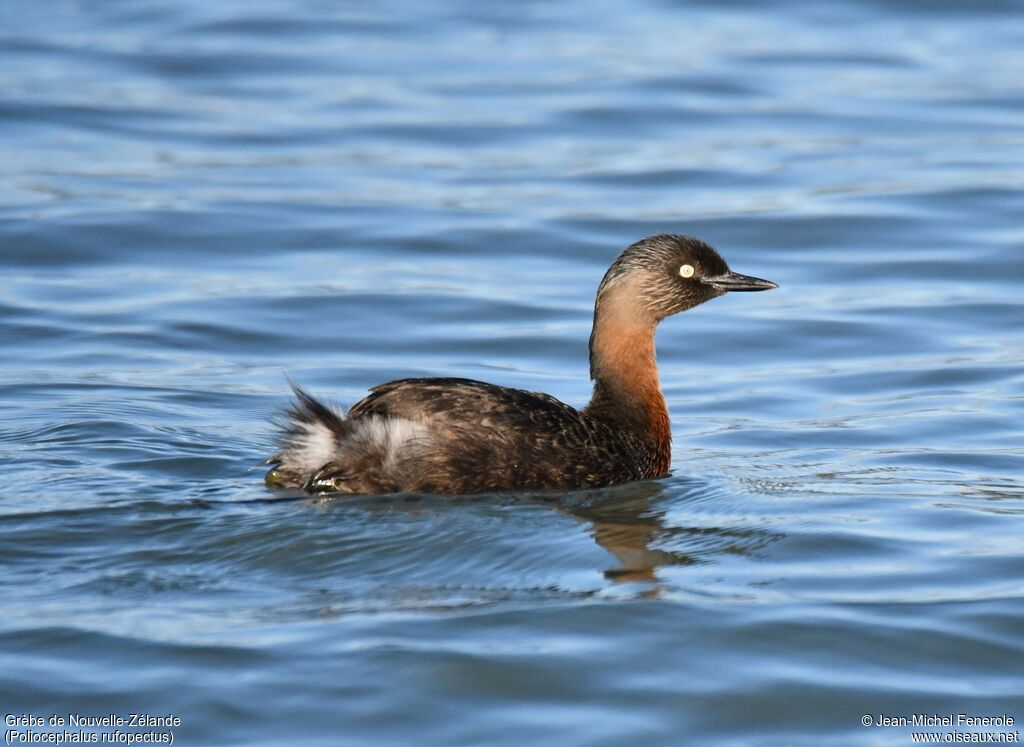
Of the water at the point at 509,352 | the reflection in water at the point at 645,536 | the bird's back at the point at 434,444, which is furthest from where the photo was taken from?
the bird's back at the point at 434,444

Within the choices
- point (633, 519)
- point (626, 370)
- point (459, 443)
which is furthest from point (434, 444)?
point (626, 370)

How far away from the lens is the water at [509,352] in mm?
5848

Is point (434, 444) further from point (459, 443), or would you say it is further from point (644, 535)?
point (644, 535)

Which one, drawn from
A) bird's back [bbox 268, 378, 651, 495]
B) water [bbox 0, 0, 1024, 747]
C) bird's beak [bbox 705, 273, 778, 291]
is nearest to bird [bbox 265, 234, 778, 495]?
bird's back [bbox 268, 378, 651, 495]

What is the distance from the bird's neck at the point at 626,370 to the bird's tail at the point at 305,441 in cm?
140

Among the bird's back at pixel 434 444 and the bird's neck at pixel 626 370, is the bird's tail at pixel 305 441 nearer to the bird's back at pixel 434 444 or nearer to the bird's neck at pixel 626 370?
the bird's back at pixel 434 444

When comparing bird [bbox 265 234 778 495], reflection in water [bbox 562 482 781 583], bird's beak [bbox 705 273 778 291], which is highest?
bird's beak [bbox 705 273 778 291]

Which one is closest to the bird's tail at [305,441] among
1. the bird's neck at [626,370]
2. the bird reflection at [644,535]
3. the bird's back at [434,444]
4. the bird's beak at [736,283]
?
the bird's back at [434,444]

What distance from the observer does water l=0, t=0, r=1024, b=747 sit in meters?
5.85

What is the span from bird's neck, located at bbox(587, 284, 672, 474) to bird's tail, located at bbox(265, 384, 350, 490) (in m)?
1.40

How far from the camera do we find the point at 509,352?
1112 cm

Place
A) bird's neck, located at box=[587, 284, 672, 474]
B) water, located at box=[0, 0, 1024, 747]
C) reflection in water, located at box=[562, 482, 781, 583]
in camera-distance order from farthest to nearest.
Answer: bird's neck, located at box=[587, 284, 672, 474], reflection in water, located at box=[562, 482, 781, 583], water, located at box=[0, 0, 1024, 747]

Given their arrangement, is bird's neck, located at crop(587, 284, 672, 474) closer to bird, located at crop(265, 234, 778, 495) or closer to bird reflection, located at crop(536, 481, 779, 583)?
bird, located at crop(265, 234, 778, 495)

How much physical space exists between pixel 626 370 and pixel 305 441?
1.69m
